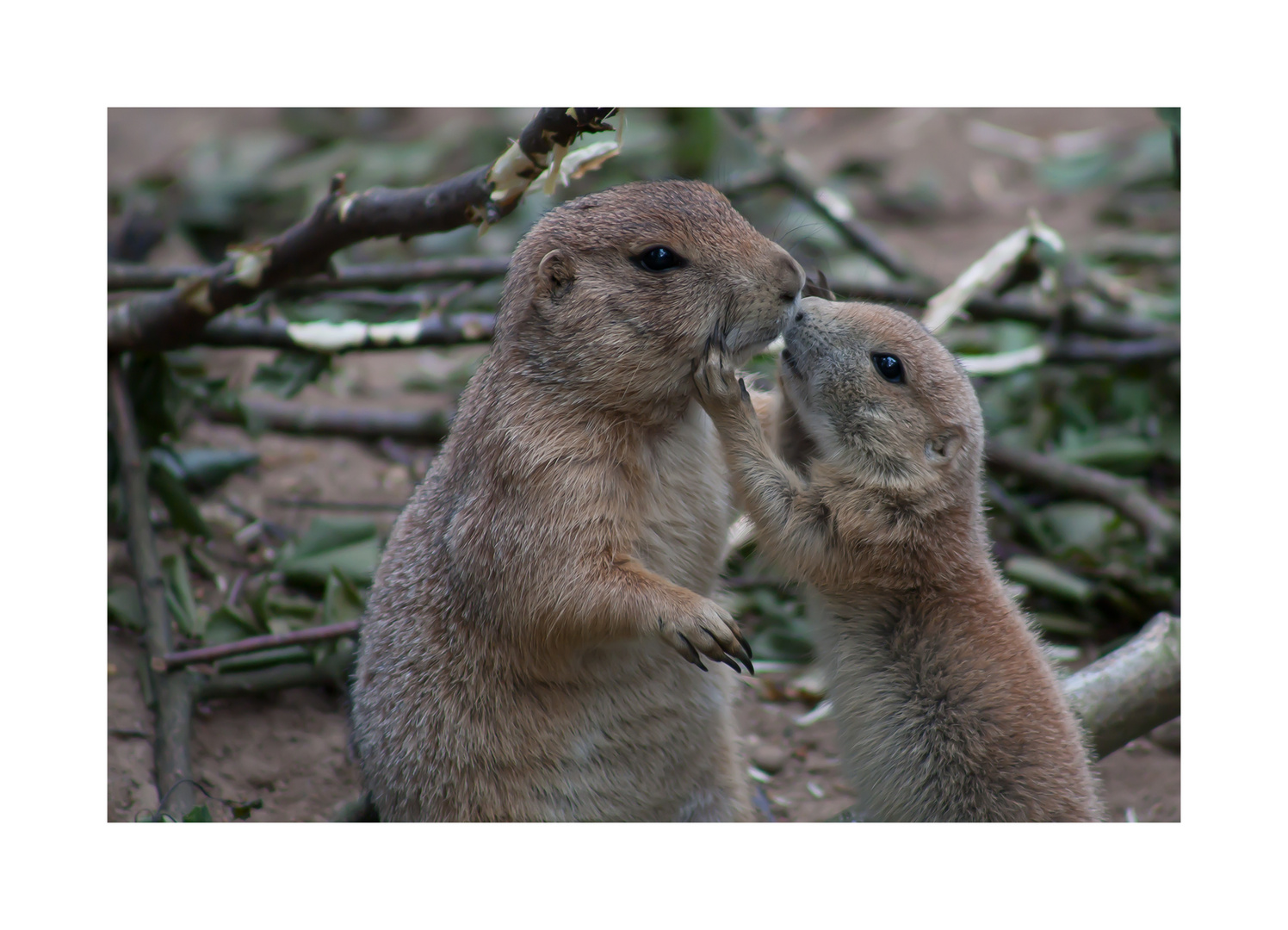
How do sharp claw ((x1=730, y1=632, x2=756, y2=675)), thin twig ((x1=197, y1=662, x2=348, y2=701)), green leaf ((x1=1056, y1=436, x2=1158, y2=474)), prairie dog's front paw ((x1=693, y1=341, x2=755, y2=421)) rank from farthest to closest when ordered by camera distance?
green leaf ((x1=1056, y1=436, x2=1158, y2=474)) → thin twig ((x1=197, y1=662, x2=348, y2=701)) → prairie dog's front paw ((x1=693, y1=341, x2=755, y2=421)) → sharp claw ((x1=730, y1=632, x2=756, y2=675))

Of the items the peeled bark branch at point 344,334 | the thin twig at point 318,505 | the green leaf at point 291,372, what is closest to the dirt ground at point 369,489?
the thin twig at point 318,505

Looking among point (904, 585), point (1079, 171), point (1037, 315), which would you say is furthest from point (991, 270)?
point (1079, 171)

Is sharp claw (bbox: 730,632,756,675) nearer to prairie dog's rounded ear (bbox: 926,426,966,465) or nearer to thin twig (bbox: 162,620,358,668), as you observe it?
prairie dog's rounded ear (bbox: 926,426,966,465)

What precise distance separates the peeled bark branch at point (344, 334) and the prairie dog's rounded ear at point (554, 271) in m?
1.67

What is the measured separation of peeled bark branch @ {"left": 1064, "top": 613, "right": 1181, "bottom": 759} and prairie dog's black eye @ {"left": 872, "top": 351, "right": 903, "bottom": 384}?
130 cm

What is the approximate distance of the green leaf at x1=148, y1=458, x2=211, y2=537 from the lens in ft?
16.2

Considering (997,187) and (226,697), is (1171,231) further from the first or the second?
(226,697)

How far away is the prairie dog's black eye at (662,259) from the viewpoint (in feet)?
10.3

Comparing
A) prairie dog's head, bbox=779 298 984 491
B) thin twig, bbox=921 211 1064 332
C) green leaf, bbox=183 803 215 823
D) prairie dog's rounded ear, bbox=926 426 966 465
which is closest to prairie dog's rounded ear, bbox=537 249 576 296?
prairie dog's head, bbox=779 298 984 491

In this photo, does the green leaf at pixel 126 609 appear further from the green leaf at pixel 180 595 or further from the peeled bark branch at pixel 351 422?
the peeled bark branch at pixel 351 422

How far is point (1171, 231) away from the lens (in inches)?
334

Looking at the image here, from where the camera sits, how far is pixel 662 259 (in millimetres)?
3131

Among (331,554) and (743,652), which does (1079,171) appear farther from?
(743,652)

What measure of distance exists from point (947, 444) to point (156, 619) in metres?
3.13
